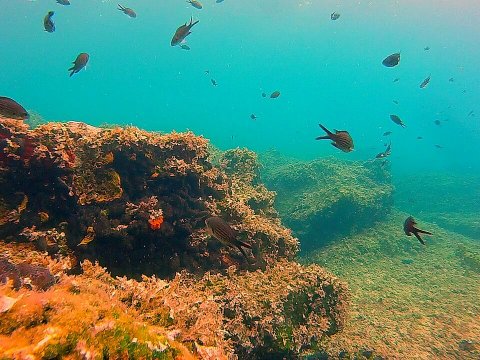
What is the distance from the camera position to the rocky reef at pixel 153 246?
→ 2.80 m

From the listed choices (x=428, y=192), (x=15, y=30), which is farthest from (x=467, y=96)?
(x=15, y=30)

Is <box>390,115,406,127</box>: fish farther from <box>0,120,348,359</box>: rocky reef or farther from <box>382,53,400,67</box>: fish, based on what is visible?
<box>0,120,348,359</box>: rocky reef

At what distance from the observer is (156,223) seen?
179 inches

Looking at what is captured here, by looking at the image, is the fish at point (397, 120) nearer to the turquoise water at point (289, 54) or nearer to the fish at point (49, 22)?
the fish at point (49, 22)

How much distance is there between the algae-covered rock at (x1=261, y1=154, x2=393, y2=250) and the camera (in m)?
13.6

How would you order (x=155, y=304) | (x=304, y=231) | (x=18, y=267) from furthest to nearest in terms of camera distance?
1. (x=304, y=231)
2. (x=155, y=304)
3. (x=18, y=267)

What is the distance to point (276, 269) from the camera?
17.4ft

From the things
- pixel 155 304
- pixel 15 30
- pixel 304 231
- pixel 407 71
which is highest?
pixel 407 71

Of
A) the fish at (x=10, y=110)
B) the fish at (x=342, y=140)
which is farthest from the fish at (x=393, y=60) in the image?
the fish at (x=10, y=110)

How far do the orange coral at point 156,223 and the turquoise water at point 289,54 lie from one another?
74.9 metres

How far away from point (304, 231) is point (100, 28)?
187136 mm

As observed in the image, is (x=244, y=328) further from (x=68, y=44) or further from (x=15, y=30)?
(x=68, y=44)

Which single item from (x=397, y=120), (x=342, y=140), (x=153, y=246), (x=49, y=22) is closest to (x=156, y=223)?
(x=153, y=246)

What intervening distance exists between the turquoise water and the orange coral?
74.9m
